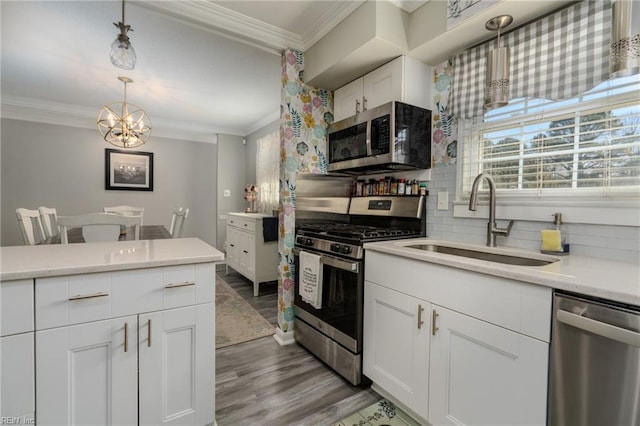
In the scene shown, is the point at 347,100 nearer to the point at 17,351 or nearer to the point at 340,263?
the point at 340,263

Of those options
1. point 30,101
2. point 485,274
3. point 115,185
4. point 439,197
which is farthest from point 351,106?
point 30,101

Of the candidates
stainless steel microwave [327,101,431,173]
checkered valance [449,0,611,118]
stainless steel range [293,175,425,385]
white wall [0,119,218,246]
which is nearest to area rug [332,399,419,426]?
stainless steel range [293,175,425,385]

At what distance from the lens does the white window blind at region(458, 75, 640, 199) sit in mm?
1306

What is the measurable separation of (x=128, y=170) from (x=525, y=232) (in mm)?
5443

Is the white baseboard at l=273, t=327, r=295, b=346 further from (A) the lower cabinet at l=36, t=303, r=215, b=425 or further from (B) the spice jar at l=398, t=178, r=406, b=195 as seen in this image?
(B) the spice jar at l=398, t=178, r=406, b=195

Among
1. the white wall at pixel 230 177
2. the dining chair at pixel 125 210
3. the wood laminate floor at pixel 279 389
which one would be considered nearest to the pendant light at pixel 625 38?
the wood laminate floor at pixel 279 389

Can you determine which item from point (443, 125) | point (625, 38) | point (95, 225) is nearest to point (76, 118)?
point (95, 225)

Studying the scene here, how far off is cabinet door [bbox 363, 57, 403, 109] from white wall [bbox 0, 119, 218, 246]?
401cm

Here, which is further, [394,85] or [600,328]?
[394,85]

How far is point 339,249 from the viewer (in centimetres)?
192

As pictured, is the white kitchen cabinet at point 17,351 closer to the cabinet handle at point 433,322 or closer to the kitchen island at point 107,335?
the kitchen island at point 107,335

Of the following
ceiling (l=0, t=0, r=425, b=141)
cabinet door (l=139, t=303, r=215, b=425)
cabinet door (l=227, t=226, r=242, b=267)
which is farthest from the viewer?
cabinet door (l=227, t=226, r=242, b=267)

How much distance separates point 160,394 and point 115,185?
181 inches

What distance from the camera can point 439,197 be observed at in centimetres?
204
